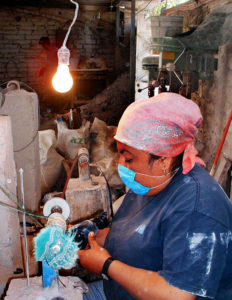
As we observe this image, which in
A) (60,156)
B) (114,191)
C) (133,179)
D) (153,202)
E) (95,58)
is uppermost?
(95,58)

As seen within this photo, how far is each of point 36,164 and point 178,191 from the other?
321 cm

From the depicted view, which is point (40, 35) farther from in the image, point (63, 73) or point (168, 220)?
point (168, 220)

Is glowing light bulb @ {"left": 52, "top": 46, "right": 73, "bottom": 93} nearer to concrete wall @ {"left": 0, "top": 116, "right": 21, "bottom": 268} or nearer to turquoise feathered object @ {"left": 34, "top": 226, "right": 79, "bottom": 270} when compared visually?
concrete wall @ {"left": 0, "top": 116, "right": 21, "bottom": 268}

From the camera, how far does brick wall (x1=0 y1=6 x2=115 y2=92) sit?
35.1 ft

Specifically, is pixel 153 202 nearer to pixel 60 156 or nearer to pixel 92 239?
pixel 92 239

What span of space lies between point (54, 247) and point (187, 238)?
1.92 feet

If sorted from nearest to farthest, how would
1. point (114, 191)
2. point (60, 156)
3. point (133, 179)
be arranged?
point (133, 179) < point (114, 191) < point (60, 156)

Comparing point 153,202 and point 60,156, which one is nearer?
point 153,202

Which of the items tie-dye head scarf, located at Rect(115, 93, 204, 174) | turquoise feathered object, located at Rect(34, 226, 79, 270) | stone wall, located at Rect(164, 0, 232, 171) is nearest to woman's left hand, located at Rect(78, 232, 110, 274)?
turquoise feathered object, located at Rect(34, 226, 79, 270)

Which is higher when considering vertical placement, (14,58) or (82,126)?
(14,58)

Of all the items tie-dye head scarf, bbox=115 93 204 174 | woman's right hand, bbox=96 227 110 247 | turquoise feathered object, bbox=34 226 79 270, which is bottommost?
woman's right hand, bbox=96 227 110 247

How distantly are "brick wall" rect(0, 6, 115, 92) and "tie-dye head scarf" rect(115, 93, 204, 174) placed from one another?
33.5ft

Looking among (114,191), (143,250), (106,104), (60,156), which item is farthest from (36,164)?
→ (106,104)

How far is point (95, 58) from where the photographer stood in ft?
37.4
